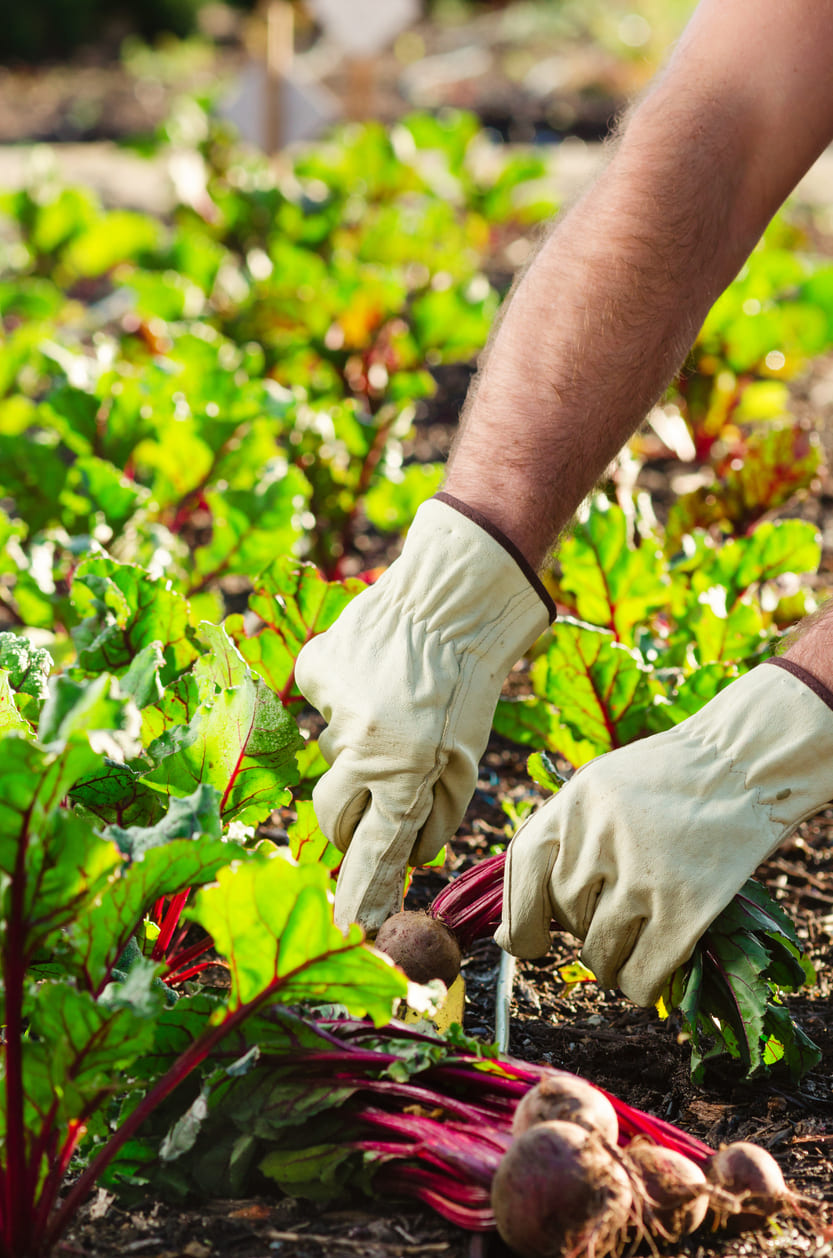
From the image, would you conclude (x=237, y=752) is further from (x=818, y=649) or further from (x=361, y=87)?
(x=361, y=87)

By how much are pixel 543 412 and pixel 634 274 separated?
0.27 metres

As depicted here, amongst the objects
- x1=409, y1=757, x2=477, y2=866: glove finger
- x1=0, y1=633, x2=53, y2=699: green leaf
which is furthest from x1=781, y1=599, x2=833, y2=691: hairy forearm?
x1=0, y1=633, x2=53, y2=699: green leaf

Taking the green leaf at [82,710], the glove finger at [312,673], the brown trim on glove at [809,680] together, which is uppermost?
the green leaf at [82,710]

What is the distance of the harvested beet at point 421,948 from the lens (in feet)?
5.33

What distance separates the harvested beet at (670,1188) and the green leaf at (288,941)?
0.30 m

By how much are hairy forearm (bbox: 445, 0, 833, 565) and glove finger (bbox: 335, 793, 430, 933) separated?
45 cm

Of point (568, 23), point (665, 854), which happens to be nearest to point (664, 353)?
point (665, 854)

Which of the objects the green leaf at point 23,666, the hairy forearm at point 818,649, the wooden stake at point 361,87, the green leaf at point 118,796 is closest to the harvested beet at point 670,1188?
the hairy forearm at point 818,649

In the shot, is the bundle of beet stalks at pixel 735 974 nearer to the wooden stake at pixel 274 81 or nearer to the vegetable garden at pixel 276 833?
the vegetable garden at pixel 276 833

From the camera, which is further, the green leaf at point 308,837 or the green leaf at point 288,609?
the green leaf at point 288,609

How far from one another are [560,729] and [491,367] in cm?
61

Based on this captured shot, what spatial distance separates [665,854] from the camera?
1.64 metres

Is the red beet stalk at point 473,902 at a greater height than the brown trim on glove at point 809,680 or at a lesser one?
lesser

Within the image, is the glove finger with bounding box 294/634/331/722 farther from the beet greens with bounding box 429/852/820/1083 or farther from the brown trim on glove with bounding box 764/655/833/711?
the brown trim on glove with bounding box 764/655/833/711
